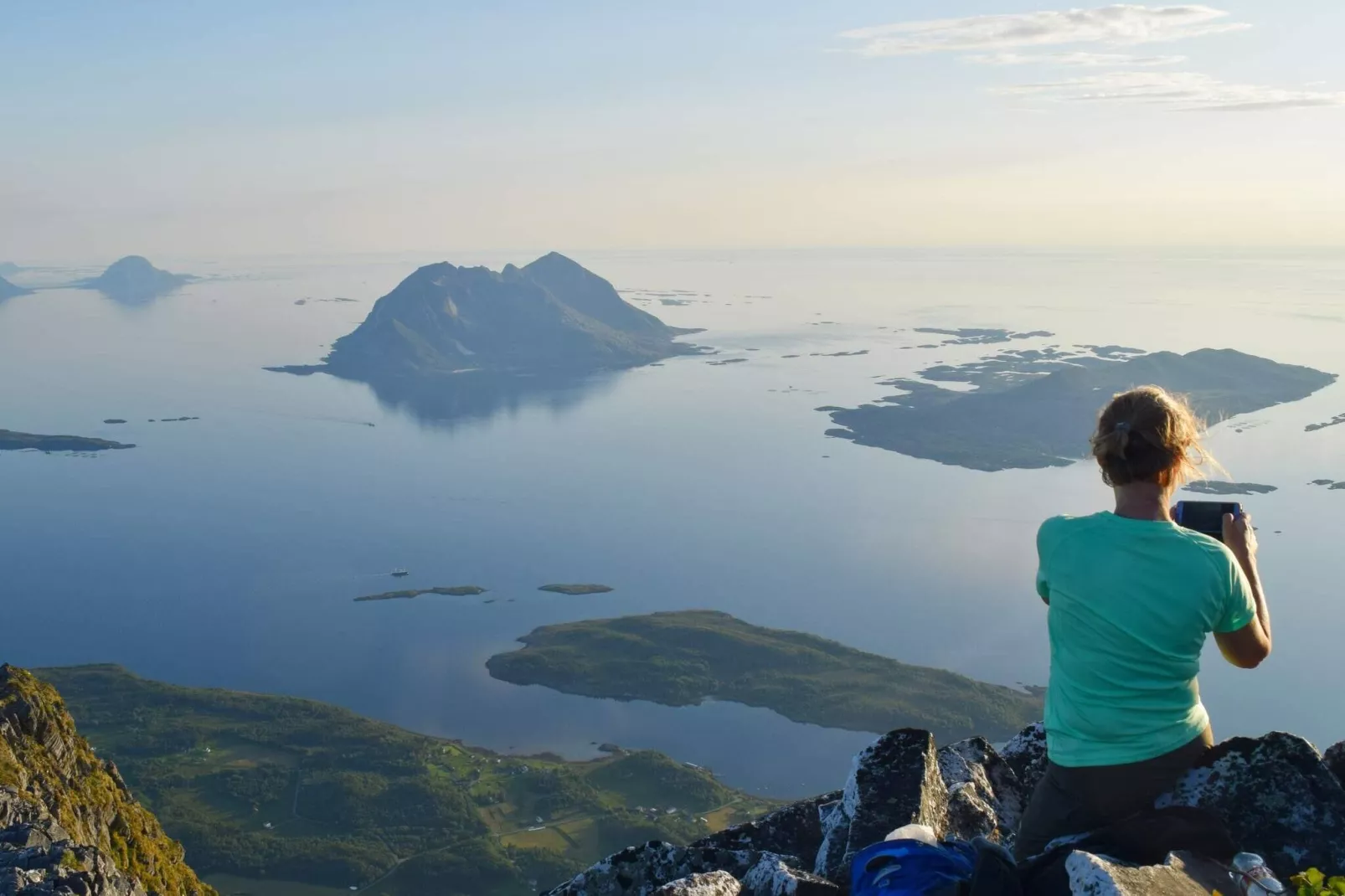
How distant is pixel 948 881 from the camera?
4.30 m

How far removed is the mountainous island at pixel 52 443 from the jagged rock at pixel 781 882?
666 feet

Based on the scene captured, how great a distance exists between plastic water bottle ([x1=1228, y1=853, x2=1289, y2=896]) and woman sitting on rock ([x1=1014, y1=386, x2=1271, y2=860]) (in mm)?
461

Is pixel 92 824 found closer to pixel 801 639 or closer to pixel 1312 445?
pixel 801 639

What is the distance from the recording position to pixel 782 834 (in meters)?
6.96

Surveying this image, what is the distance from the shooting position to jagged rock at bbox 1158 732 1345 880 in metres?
5.11

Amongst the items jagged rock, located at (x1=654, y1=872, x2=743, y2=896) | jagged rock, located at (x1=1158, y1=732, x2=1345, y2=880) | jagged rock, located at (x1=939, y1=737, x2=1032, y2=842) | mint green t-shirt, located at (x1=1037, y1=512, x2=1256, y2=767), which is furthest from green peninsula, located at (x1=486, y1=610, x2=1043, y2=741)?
mint green t-shirt, located at (x1=1037, y1=512, x2=1256, y2=767)

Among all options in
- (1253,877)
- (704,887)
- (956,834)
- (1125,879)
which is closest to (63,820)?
(704,887)

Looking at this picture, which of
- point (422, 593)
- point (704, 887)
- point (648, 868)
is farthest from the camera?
point (422, 593)

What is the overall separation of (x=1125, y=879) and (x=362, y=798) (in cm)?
8311

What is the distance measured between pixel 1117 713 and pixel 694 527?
13563 centimetres

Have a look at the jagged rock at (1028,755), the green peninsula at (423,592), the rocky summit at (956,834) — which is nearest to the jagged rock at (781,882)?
the rocky summit at (956,834)

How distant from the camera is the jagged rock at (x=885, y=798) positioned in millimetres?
5910

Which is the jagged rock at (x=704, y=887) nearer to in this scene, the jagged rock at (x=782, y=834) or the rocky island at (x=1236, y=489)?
the jagged rock at (x=782, y=834)

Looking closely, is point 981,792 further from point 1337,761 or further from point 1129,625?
point 1129,625
